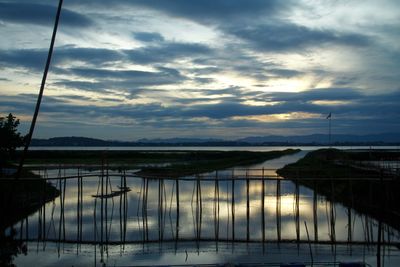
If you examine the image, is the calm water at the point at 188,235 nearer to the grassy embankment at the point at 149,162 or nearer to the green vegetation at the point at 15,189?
the green vegetation at the point at 15,189

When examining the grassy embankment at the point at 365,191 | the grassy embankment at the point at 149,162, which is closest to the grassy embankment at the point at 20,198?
the grassy embankment at the point at 149,162

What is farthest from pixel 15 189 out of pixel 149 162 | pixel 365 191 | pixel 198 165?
pixel 149 162

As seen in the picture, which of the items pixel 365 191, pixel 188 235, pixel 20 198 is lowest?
pixel 188 235

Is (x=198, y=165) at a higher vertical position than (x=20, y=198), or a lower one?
higher

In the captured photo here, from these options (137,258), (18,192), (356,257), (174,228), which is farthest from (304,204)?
(18,192)

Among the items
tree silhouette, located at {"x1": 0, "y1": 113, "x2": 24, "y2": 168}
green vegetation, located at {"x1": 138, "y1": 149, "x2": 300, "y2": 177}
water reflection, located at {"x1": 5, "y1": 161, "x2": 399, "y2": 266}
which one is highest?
tree silhouette, located at {"x1": 0, "y1": 113, "x2": 24, "y2": 168}

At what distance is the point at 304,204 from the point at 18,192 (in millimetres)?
18259

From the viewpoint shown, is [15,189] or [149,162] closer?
[15,189]

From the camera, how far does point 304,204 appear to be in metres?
30.2

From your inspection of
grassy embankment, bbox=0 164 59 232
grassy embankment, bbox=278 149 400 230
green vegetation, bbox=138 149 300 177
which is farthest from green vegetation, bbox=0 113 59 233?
grassy embankment, bbox=278 149 400 230

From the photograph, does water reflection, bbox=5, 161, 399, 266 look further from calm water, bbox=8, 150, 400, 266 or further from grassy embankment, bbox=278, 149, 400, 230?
grassy embankment, bbox=278, 149, 400, 230

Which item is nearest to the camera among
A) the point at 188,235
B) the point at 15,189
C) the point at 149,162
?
the point at 188,235

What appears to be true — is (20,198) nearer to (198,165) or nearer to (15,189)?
(15,189)

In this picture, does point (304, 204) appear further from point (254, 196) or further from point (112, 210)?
point (112, 210)
